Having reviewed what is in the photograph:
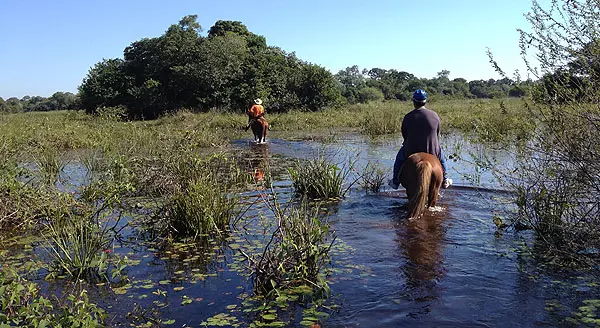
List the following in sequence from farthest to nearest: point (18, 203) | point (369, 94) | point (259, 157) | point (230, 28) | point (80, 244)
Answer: point (369, 94)
point (230, 28)
point (259, 157)
point (18, 203)
point (80, 244)

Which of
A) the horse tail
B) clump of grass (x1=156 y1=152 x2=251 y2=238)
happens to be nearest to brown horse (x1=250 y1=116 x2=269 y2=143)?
clump of grass (x1=156 y1=152 x2=251 y2=238)

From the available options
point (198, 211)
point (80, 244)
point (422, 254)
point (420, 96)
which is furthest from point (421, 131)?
point (80, 244)

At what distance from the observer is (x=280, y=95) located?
36219 millimetres

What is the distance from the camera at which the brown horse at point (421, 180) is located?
694cm

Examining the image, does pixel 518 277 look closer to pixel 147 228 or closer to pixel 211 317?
pixel 211 317

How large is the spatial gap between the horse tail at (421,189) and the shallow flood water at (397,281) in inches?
6.4

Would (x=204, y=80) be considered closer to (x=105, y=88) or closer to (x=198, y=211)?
(x=105, y=88)

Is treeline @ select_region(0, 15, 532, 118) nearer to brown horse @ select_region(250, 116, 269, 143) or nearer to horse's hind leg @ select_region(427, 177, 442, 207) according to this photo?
brown horse @ select_region(250, 116, 269, 143)

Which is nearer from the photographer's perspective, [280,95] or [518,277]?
[518,277]

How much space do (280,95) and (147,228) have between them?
30.2 metres

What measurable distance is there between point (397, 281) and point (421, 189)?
2242mm

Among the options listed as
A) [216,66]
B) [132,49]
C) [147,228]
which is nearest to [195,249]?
[147,228]

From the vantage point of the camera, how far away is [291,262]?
186 inches

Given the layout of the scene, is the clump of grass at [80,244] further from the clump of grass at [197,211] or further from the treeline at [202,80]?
the treeline at [202,80]
